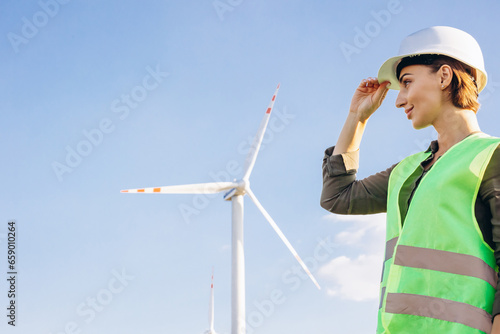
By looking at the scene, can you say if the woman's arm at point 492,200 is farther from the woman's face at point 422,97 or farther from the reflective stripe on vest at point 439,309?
the woman's face at point 422,97

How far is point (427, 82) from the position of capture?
11.5ft

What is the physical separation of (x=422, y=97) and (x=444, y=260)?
109 cm

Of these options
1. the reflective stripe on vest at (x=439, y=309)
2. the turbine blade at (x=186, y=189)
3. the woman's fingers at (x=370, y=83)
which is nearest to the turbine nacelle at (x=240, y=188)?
the turbine blade at (x=186, y=189)

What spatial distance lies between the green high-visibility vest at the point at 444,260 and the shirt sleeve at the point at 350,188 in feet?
2.39

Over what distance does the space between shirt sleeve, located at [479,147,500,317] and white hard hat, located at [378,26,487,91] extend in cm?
76

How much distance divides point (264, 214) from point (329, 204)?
69.7 ft

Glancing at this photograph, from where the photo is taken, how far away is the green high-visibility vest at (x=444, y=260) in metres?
2.83

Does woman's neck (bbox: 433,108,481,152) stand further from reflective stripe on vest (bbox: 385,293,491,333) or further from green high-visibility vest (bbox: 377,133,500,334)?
reflective stripe on vest (bbox: 385,293,491,333)

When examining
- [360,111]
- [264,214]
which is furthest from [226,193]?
[360,111]

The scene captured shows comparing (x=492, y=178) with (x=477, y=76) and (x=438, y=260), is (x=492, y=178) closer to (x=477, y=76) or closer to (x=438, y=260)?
(x=438, y=260)

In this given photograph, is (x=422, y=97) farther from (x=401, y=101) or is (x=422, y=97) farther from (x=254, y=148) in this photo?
(x=254, y=148)

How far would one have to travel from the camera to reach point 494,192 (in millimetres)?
2947

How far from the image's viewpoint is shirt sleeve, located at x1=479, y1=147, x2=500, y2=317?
2.87m

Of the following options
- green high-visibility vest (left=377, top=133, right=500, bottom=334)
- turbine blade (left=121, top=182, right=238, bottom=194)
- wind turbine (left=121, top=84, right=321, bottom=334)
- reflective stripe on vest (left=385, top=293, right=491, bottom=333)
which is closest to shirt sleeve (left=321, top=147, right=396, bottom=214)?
green high-visibility vest (left=377, top=133, right=500, bottom=334)
